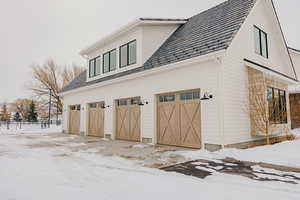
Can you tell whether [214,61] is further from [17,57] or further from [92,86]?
[17,57]

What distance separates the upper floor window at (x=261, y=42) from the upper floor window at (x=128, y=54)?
21.3ft

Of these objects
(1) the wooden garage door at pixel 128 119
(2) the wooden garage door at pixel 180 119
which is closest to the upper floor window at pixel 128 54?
(1) the wooden garage door at pixel 128 119

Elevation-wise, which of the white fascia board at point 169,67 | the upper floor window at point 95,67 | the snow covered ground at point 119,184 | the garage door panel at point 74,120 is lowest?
the snow covered ground at point 119,184

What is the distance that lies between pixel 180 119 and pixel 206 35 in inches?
157

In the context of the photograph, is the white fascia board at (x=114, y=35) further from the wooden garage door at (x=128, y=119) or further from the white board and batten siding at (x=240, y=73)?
the white board and batten siding at (x=240, y=73)

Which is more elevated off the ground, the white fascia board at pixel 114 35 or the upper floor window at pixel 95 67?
the white fascia board at pixel 114 35

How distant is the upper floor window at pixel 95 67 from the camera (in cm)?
1432

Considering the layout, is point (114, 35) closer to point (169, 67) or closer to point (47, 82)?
point (169, 67)

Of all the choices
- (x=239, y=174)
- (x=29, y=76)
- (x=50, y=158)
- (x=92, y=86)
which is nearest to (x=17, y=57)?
(x=29, y=76)

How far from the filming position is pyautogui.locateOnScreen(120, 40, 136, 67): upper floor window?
11.5 m

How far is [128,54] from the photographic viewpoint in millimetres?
11867

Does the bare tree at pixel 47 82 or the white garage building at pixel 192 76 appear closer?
the white garage building at pixel 192 76

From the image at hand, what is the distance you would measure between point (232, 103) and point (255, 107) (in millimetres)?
1333

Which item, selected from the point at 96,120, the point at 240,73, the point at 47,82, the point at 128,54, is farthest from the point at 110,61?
the point at 47,82
